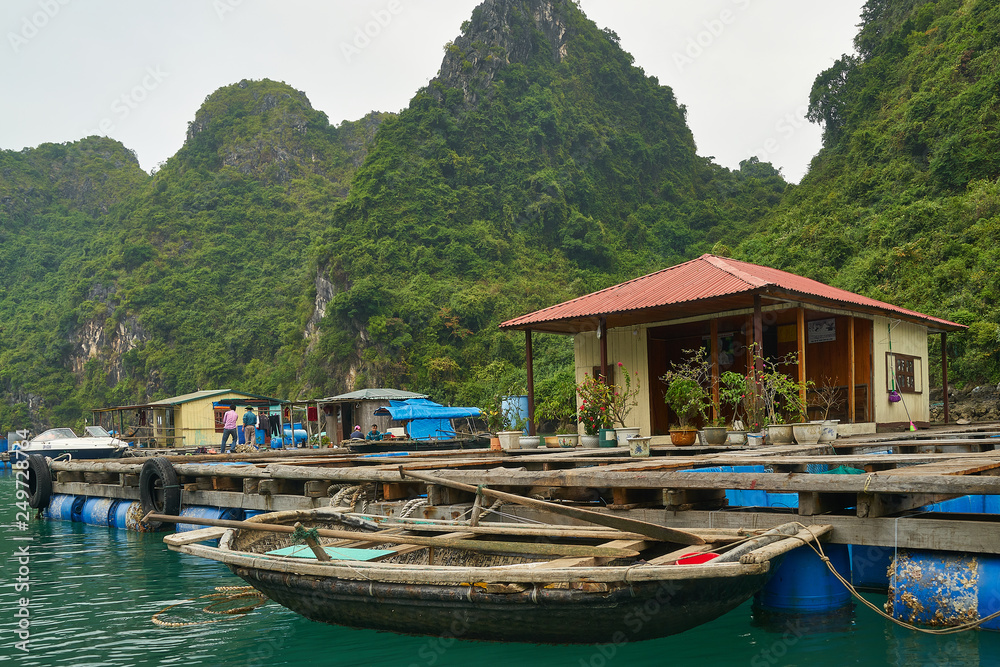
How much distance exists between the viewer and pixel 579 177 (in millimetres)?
60094

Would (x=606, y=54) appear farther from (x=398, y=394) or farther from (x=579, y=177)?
(x=398, y=394)

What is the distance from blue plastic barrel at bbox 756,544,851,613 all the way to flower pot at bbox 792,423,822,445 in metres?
5.18

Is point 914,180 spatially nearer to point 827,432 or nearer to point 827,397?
point 827,397

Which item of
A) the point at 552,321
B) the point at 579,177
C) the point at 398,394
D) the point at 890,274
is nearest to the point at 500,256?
the point at 579,177

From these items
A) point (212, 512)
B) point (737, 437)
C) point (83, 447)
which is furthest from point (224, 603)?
point (83, 447)

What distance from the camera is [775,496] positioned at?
299 inches

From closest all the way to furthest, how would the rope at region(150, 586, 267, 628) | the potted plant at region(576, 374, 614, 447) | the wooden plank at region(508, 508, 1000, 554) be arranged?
1. the wooden plank at region(508, 508, 1000, 554)
2. the rope at region(150, 586, 267, 628)
3. the potted plant at region(576, 374, 614, 447)

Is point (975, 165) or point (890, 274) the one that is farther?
point (975, 165)

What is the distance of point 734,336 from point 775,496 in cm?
869

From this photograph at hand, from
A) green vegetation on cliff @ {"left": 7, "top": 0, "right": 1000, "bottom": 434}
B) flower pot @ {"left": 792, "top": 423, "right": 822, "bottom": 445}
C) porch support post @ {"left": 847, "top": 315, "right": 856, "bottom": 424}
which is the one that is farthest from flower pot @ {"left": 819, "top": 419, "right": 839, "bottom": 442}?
green vegetation on cliff @ {"left": 7, "top": 0, "right": 1000, "bottom": 434}

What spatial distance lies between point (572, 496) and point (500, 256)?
154 ft

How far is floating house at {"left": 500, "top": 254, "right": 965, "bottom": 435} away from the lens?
14.0 meters

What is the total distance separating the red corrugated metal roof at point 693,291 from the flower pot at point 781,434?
85.4 inches

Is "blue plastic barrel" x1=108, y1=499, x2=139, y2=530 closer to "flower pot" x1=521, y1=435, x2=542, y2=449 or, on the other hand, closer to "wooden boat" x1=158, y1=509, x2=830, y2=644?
"flower pot" x1=521, y1=435, x2=542, y2=449
